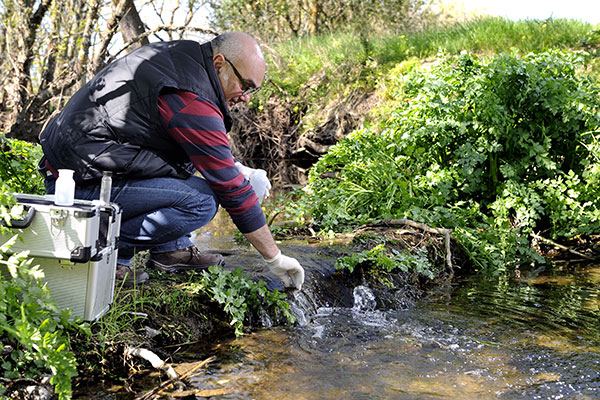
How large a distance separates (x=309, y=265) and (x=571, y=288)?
2.15 metres

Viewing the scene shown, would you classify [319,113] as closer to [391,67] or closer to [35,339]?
[391,67]

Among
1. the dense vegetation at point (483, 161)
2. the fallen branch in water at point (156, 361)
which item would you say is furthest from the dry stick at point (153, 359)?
the dense vegetation at point (483, 161)

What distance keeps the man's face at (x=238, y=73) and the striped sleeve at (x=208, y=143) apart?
26 cm

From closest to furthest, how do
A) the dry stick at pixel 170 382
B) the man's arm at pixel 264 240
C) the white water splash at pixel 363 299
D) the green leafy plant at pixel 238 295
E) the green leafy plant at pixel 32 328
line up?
the green leafy plant at pixel 32 328, the dry stick at pixel 170 382, the man's arm at pixel 264 240, the green leafy plant at pixel 238 295, the white water splash at pixel 363 299

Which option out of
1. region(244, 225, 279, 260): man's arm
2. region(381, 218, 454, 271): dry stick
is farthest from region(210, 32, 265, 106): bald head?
region(381, 218, 454, 271): dry stick

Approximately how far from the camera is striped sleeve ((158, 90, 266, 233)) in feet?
9.54

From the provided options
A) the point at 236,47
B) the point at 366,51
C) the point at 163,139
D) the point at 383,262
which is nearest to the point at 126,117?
the point at 163,139

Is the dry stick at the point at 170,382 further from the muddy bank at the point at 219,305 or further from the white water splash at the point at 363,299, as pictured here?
the white water splash at the point at 363,299

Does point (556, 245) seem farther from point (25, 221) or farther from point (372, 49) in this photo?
point (372, 49)

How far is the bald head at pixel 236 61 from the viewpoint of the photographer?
319 cm

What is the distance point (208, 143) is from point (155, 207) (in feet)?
1.93

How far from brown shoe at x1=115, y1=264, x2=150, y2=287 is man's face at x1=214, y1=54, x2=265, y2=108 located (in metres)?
1.13

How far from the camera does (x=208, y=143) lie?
2906 mm

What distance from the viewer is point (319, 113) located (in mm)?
14523
